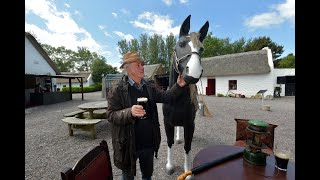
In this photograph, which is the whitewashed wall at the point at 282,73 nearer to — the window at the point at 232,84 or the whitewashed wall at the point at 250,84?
the whitewashed wall at the point at 250,84

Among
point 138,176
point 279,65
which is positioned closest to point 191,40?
point 138,176

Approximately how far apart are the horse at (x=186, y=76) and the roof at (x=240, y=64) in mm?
17656

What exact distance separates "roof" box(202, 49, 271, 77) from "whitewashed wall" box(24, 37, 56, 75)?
18.1m

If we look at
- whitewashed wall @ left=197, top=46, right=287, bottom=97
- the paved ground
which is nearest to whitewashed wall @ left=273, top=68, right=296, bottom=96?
whitewashed wall @ left=197, top=46, right=287, bottom=97

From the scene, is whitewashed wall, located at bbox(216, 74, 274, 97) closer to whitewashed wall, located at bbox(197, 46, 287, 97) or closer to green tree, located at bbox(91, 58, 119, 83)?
whitewashed wall, located at bbox(197, 46, 287, 97)

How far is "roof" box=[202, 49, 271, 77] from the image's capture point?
716 inches

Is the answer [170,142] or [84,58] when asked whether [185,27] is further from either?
[84,58]

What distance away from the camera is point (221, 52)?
130 feet

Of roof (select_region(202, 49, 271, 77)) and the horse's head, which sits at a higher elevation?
roof (select_region(202, 49, 271, 77))

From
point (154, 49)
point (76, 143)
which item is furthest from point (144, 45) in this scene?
point (76, 143)

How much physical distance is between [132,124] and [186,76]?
0.91 metres
